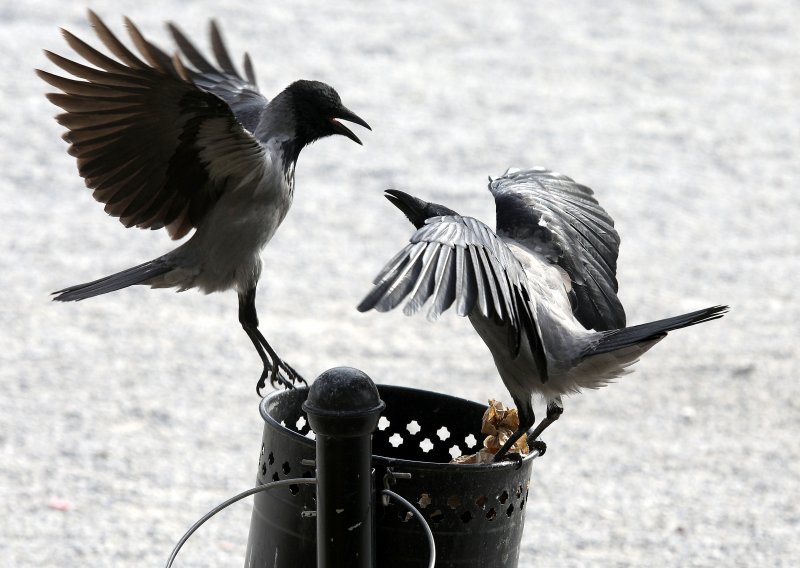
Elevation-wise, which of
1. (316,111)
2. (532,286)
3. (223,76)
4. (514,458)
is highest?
(223,76)

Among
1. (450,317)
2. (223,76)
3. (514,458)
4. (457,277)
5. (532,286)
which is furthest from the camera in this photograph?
(450,317)

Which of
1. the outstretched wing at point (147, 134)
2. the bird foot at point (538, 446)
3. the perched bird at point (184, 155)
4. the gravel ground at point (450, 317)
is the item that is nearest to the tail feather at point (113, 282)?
the perched bird at point (184, 155)

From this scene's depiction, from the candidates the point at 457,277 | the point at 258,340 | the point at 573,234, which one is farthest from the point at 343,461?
the point at 573,234

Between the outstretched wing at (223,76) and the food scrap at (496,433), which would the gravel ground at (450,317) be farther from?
the food scrap at (496,433)

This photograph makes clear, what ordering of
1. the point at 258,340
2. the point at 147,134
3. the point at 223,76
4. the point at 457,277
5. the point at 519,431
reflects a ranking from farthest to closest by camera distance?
1. the point at 223,76
2. the point at 258,340
3. the point at 147,134
4. the point at 519,431
5. the point at 457,277

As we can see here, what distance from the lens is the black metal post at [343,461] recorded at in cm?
252

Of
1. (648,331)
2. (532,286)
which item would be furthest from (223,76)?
(648,331)

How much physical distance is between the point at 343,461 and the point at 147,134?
1.58 metres

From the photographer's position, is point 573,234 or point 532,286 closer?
point 532,286

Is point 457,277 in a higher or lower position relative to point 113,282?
lower

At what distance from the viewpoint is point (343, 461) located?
2.55 meters

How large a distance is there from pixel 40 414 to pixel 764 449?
396 cm

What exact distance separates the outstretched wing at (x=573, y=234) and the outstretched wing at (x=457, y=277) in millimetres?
704

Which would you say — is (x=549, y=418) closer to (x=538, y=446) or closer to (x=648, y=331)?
(x=538, y=446)
